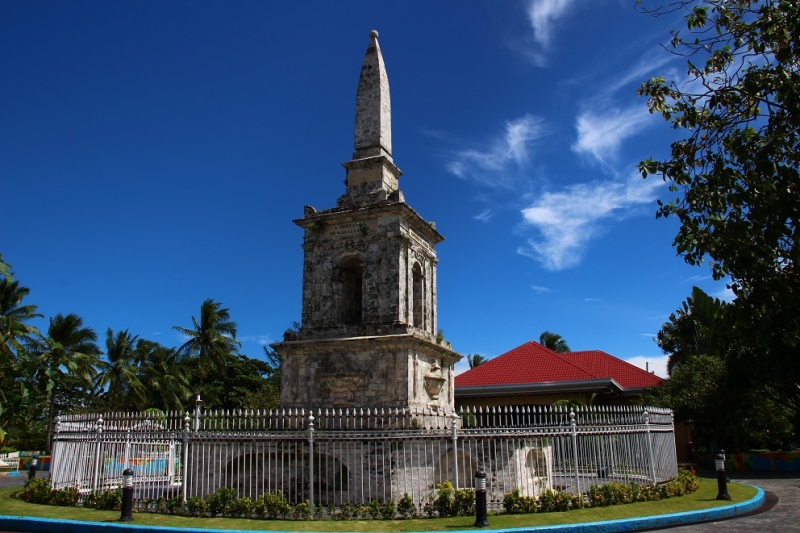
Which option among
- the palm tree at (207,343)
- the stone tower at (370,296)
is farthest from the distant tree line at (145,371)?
the stone tower at (370,296)

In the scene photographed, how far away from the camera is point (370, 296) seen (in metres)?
15.3

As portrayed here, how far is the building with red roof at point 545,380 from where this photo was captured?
86.1 feet

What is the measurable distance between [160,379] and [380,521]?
29.7m

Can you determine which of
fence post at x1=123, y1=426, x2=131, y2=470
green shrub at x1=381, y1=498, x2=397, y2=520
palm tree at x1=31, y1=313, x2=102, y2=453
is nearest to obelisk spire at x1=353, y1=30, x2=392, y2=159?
fence post at x1=123, y1=426, x2=131, y2=470

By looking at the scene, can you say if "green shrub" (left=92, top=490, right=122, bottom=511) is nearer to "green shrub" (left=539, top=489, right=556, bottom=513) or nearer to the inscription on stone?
the inscription on stone

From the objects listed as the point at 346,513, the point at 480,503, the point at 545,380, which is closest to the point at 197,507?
the point at 346,513

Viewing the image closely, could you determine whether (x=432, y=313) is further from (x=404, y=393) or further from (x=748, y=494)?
(x=748, y=494)

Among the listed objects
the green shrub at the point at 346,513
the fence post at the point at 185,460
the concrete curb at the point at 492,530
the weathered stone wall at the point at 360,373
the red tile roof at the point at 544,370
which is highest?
the red tile roof at the point at 544,370

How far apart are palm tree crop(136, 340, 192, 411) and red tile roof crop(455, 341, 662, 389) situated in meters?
17.5

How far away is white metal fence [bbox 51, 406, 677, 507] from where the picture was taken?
39.3ft

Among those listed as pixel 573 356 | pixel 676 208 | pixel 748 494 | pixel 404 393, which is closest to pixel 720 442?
pixel 573 356

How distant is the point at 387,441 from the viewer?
12539 mm

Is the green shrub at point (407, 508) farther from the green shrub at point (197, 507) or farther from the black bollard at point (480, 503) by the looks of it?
the green shrub at point (197, 507)

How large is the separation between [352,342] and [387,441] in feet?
8.81
